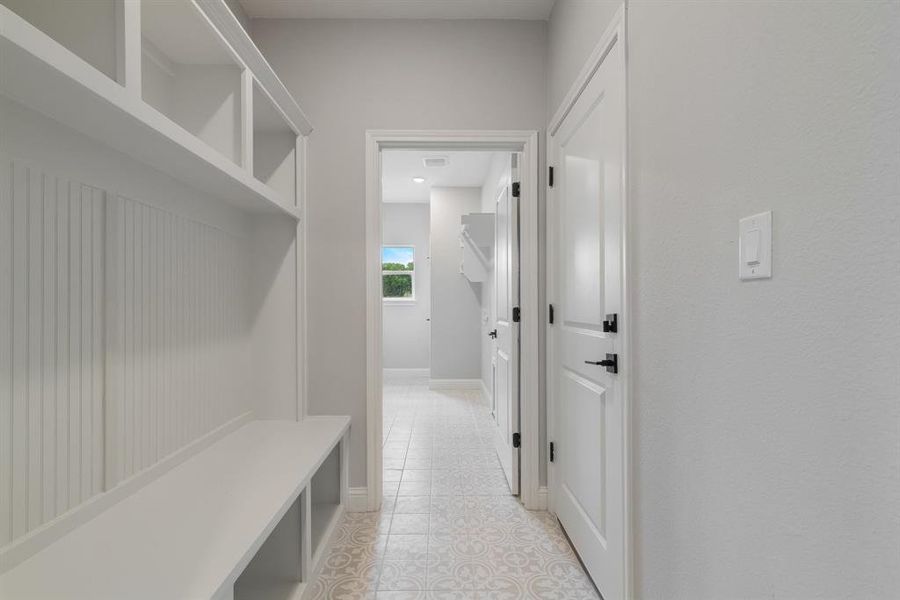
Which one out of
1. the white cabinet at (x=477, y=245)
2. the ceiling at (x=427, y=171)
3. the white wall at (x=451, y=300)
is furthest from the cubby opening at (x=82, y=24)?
the white wall at (x=451, y=300)

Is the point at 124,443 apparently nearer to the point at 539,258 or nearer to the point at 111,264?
the point at 111,264

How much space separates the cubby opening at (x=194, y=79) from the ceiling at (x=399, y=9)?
3.05 feet

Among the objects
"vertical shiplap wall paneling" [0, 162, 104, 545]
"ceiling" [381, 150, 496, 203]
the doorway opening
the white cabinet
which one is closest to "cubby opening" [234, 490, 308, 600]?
"vertical shiplap wall paneling" [0, 162, 104, 545]

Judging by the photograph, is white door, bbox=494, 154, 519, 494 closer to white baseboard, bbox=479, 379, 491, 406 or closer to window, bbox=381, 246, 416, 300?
white baseboard, bbox=479, 379, 491, 406

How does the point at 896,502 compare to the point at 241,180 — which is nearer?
the point at 896,502

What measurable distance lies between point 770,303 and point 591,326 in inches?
34.7

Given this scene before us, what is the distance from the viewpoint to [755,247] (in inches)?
33.1

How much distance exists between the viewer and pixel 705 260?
3.32ft

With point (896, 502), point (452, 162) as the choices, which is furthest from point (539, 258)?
point (452, 162)

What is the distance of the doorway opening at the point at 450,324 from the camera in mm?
2617

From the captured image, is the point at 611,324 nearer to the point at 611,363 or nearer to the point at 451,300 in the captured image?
the point at 611,363

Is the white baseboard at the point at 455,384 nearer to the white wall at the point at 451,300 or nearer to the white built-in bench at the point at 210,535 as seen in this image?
the white wall at the point at 451,300

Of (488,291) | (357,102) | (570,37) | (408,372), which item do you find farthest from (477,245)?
(408,372)

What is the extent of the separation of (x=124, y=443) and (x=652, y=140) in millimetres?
1800
